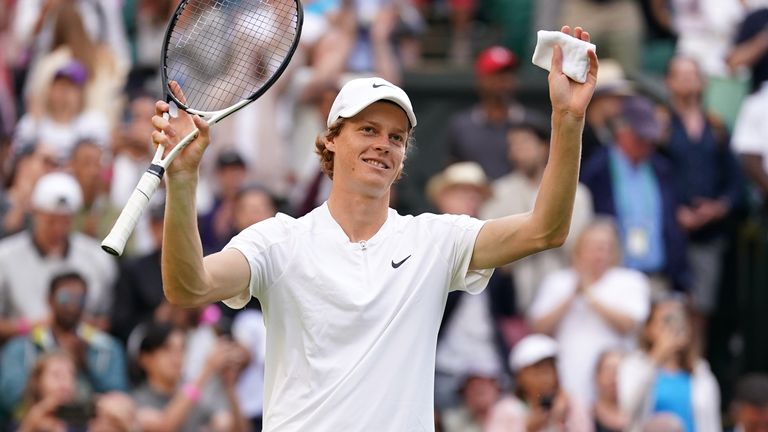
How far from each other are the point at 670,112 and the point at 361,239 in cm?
699

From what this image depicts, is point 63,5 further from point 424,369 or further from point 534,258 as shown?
point 424,369

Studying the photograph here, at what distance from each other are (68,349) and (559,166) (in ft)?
16.7

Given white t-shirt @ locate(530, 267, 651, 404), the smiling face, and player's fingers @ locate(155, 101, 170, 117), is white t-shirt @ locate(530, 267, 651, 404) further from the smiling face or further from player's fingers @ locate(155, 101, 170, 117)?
player's fingers @ locate(155, 101, 170, 117)

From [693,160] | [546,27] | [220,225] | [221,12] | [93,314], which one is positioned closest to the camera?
[221,12]

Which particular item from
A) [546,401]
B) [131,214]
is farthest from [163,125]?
[546,401]

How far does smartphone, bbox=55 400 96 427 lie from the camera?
28.8 ft

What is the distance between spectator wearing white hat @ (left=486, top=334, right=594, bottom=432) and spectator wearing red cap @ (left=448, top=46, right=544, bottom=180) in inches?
85.8

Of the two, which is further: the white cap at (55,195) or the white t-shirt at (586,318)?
the white cap at (55,195)

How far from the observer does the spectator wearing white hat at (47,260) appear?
9719mm

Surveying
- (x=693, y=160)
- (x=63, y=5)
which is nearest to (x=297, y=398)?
(x=693, y=160)

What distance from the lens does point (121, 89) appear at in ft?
39.8

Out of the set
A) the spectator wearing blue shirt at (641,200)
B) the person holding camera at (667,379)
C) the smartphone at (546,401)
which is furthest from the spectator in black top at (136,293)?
the spectator wearing blue shirt at (641,200)

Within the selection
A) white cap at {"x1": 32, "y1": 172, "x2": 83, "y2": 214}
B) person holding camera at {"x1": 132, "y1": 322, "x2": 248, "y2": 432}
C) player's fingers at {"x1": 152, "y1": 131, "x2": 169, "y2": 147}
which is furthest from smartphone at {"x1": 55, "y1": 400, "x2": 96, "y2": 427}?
player's fingers at {"x1": 152, "y1": 131, "x2": 169, "y2": 147}

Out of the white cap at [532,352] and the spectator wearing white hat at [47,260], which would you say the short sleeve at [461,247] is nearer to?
the white cap at [532,352]
